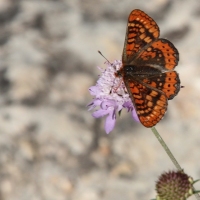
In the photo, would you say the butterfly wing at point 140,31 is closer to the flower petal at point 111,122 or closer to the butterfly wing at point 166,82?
the butterfly wing at point 166,82

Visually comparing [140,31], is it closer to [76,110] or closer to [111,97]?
[111,97]

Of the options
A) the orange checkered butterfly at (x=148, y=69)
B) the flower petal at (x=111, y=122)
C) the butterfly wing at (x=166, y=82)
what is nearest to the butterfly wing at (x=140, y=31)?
the orange checkered butterfly at (x=148, y=69)

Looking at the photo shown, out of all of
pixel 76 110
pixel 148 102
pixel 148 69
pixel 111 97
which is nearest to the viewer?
pixel 148 102

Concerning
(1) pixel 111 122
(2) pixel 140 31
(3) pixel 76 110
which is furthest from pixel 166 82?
(3) pixel 76 110

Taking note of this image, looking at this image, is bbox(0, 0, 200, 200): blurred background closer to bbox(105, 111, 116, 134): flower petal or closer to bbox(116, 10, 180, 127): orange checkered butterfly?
bbox(105, 111, 116, 134): flower petal

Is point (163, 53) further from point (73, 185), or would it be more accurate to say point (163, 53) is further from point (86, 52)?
point (86, 52)
